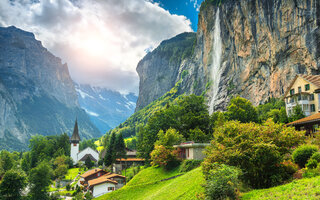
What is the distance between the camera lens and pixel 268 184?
661 inches

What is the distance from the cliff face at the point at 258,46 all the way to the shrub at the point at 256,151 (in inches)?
2082

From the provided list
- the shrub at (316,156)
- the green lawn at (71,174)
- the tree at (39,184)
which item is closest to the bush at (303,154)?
the shrub at (316,156)

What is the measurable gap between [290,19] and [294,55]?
32.9ft

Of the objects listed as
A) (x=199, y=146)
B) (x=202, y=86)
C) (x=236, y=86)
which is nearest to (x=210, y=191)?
(x=199, y=146)

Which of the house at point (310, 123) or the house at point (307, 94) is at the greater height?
the house at point (307, 94)

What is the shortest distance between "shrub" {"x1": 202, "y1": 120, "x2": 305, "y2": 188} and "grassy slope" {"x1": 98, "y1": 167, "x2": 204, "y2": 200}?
5296 mm

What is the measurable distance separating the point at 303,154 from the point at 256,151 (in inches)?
171

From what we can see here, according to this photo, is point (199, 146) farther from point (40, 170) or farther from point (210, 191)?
point (40, 170)

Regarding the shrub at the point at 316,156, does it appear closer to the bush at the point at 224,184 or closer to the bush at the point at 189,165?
the bush at the point at 224,184

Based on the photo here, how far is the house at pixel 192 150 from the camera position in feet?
119

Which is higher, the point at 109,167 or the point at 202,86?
the point at 202,86

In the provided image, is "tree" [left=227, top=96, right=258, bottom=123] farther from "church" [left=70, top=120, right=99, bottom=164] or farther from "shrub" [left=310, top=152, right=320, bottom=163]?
"church" [left=70, top=120, right=99, bottom=164]

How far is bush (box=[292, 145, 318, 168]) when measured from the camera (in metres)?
17.9

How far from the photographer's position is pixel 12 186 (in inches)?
1960
